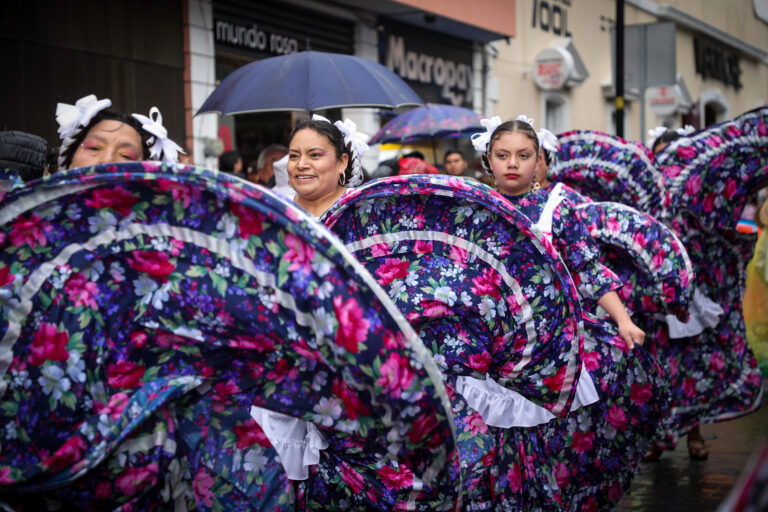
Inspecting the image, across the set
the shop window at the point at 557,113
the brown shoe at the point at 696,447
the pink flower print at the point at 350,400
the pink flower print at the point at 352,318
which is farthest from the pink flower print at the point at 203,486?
the shop window at the point at 557,113

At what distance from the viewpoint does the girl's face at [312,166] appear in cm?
423

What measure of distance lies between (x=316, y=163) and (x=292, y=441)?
4.54 ft

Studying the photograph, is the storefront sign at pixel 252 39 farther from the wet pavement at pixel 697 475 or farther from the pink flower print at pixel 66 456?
the pink flower print at pixel 66 456

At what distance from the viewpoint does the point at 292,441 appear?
3.30 m

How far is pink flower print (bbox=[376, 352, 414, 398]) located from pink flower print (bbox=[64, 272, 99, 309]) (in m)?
0.71

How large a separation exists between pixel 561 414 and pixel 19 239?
81.2 inches

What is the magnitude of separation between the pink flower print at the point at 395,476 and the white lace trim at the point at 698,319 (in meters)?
3.63

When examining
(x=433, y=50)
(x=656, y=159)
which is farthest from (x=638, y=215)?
(x=433, y=50)

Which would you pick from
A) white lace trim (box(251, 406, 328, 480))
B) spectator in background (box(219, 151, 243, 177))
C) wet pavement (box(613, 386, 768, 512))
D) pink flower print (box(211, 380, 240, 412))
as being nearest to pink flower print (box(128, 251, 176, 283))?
pink flower print (box(211, 380, 240, 412))

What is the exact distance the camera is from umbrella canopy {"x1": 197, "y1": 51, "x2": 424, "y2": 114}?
6984 mm

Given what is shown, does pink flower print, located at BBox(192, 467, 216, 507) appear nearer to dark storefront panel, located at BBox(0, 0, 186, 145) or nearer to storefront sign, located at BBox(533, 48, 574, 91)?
dark storefront panel, located at BBox(0, 0, 186, 145)

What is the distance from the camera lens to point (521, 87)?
1814cm

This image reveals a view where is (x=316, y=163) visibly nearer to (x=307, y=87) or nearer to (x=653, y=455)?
(x=307, y=87)

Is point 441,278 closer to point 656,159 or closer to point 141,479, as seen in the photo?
point 141,479
